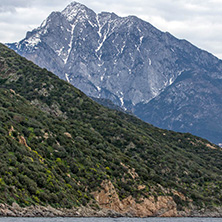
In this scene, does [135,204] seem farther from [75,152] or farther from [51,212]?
[51,212]

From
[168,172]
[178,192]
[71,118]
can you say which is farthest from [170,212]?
[71,118]

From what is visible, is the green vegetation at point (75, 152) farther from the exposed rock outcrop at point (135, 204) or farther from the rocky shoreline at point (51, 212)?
the exposed rock outcrop at point (135, 204)

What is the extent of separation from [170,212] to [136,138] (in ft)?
124

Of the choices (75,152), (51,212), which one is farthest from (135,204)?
(51,212)

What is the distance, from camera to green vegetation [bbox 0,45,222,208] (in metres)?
85.1

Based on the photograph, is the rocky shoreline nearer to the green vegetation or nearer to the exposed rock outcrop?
the green vegetation

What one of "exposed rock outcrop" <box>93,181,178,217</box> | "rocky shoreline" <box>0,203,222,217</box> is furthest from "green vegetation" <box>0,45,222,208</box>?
"exposed rock outcrop" <box>93,181,178,217</box>

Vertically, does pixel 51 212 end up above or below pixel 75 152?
below

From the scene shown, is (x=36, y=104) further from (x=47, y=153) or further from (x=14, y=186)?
(x=14, y=186)

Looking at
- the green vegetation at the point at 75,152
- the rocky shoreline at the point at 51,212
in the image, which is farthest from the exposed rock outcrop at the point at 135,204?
the green vegetation at the point at 75,152

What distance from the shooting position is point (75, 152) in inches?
4299

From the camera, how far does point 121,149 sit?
139 m

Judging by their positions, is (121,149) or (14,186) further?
(121,149)

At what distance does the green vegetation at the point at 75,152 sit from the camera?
85.1m
